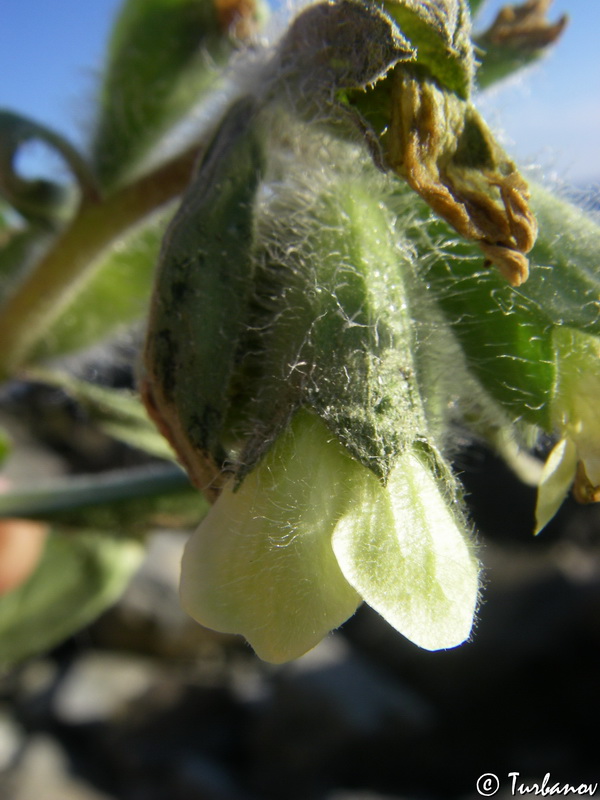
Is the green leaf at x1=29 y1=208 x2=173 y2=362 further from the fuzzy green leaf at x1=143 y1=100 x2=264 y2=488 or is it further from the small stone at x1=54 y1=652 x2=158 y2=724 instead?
the small stone at x1=54 y1=652 x2=158 y2=724

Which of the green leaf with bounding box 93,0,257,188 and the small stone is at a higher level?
the green leaf with bounding box 93,0,257,188

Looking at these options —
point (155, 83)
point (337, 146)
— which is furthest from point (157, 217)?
point (337, 146)

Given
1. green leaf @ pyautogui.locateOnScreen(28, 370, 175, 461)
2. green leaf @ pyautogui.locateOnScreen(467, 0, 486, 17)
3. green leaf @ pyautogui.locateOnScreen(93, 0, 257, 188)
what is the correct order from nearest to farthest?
green leaf @ pyautogui.locateOnScreen(467, 0, 486, 17), green leaf @ pyautogui.locateOnScreen(93, 0, 257, 188), green leaf @ pyautogui.locateOnScreen(28, 370, 175, 461)

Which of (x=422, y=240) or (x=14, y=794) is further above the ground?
(x=422, y=240)

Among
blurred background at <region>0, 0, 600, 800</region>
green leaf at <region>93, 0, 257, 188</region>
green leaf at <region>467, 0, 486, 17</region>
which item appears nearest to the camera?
green leaf at <region>467, 0, 486, 17</region>

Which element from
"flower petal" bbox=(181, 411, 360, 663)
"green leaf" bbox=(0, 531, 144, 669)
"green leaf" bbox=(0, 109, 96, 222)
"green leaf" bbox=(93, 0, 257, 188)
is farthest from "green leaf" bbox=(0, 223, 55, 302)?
"flower petal" bbox=(181, 411, 360, 663)

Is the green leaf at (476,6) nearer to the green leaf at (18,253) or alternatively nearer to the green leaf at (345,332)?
the green leaf at (345,332)

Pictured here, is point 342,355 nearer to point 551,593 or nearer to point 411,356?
point 411,356
